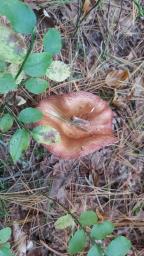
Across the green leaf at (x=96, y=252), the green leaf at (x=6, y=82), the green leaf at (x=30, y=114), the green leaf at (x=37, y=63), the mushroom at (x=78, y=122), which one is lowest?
the green leaf at (x=96, y=252)

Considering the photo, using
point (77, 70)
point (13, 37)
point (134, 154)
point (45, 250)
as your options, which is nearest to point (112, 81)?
point (77, 70)

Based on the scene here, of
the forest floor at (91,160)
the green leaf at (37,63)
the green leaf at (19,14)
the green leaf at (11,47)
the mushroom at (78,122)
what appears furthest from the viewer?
the forest floor at (91,160)

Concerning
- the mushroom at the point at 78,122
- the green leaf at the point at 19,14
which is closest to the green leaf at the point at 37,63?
the green leaf at the point at 19,14

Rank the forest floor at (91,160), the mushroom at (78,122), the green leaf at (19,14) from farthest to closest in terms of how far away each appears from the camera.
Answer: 1. the forest floor at (91,160)
2. the mushroom at (78,122)
3. the green leaf at (19,14)

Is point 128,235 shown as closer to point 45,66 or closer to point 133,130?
point 133,130

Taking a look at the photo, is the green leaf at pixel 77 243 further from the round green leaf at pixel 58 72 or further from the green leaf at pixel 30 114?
the round green leaf at pixel 58 72

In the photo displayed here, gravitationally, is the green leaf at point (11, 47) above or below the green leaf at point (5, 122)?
above

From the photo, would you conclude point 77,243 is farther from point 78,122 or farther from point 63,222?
point 78,122
